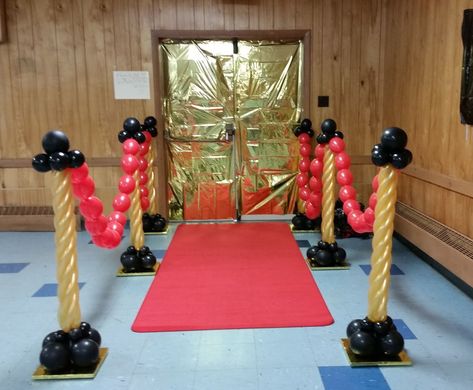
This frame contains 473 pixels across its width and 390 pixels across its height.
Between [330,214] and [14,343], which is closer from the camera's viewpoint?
[14,343]

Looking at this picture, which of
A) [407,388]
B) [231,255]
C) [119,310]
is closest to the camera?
[407,388]

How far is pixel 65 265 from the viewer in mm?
2412

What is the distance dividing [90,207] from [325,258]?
216 cm

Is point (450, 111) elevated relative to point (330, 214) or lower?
elevated

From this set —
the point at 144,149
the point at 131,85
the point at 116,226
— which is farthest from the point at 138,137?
the point at 131,85

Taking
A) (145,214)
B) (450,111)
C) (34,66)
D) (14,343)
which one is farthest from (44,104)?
(450,111)

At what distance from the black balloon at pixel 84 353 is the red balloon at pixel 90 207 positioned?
27.0 inches

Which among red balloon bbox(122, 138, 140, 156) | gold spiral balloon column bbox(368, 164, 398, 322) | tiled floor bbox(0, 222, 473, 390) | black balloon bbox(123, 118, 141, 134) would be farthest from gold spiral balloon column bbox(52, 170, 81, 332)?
black balloon bbox(123, 118, 141, 134)

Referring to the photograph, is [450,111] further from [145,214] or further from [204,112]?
[145,214]

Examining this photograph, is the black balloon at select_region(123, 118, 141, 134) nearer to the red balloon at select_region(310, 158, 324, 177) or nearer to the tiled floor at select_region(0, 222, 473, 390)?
the tiled floor at select_region(0, 222, 473, 390)

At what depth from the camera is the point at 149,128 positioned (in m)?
5.01

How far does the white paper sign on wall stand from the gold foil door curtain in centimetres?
27

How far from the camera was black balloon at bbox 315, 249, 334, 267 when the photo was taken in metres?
3.96

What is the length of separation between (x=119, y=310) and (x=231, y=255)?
4.56 feet
